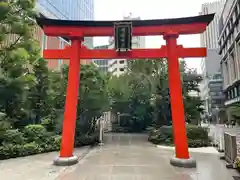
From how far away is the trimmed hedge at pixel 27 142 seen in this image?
1045cm

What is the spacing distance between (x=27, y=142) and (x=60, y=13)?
28463mm

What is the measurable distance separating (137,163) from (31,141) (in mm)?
6109

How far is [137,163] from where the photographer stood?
9078mm

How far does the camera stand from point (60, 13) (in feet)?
118

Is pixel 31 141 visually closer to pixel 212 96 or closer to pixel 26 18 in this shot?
pixel 26 18

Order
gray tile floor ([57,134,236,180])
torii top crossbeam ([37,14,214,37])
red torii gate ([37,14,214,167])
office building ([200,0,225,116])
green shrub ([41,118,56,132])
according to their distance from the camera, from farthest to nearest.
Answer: office building ([200,0,225,116])
green shrub ([41,118,56,132])
torii top crossbeam ([37,14,214,37])
red torii gate ([37,14,214,167])
gray tile floor ([57,134,236,180])

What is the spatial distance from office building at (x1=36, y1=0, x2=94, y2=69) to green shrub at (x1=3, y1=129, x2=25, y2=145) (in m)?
11.3

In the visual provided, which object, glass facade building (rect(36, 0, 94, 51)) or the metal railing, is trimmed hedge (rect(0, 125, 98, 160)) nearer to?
the metal railing

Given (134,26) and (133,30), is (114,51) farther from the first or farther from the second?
(134,26)

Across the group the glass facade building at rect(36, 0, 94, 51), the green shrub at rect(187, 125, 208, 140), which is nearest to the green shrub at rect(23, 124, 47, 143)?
the green shrub at rect(187, 125, 208, 140)

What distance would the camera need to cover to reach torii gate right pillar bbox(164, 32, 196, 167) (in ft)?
27.5

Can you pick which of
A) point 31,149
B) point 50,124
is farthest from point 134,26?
point 50,124

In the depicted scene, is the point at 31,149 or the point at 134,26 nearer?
the point at 134,26

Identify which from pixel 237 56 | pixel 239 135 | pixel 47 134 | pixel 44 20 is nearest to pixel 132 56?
pixel 44 20
